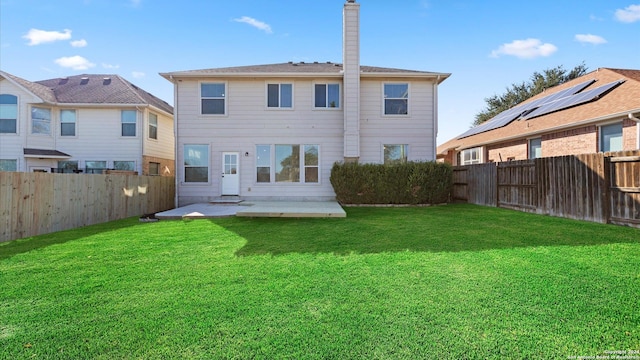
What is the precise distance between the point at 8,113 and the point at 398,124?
17.4 m

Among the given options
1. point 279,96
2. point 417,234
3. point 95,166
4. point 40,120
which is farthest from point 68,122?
point 417,234

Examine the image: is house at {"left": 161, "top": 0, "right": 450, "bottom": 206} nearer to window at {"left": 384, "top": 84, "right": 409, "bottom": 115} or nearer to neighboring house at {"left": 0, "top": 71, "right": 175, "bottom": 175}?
window at {"left": 384, "top": 84, "right": 409, "bottom": 115}

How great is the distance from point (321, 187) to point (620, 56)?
2604cm

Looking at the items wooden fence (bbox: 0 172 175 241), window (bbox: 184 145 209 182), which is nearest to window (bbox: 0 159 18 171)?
wooden fence (bbox: 0 172 175 241)

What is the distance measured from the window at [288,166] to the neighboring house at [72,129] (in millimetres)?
6544

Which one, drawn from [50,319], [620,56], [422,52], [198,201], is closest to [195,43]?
[198,201]

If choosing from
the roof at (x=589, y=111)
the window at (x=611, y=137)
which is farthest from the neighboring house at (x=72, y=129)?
the window at (x=611, y=137)

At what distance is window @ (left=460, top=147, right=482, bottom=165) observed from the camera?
59.8 ft

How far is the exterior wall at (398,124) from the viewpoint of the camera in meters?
11.6

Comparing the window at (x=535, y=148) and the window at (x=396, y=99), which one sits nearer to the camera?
the window at (x=396, y=99)

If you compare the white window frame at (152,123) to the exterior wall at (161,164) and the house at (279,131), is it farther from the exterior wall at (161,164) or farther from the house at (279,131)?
the house at (279,131)

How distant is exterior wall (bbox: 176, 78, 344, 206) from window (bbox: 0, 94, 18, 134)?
8.35 m

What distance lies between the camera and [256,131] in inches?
455

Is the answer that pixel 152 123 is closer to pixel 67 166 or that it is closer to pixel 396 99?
pixel 67 166
